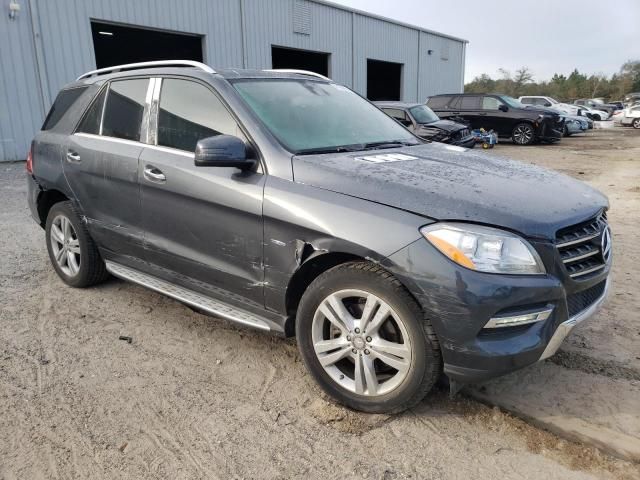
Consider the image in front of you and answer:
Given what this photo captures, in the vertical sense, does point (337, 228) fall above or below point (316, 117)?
below

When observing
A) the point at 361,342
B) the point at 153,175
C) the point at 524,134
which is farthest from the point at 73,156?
the point at 524,134

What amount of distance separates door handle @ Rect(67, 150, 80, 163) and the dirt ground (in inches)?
44.4

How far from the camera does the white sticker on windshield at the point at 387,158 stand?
3.00 m

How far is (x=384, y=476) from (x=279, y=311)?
1.05 metres

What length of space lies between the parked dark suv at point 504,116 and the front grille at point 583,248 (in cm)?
1649

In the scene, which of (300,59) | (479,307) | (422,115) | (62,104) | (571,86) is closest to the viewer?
(479,307)

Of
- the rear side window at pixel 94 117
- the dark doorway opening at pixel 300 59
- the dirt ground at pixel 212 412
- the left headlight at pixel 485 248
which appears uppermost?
the dark doorway opening at pixel 300 59

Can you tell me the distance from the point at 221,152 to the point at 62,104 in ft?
8.58

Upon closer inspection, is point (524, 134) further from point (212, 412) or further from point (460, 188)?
point (212, 412)

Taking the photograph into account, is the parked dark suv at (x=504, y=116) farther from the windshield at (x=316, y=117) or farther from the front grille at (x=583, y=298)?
the front grille at (x=583, y=298)

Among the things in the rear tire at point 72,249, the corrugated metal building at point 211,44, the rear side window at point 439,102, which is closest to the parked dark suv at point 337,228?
the rear tire at point 72,249

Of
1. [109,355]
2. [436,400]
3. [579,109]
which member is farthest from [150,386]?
[579,109]

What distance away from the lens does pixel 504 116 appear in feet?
61.6

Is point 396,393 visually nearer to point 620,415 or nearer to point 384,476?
point 384,476
